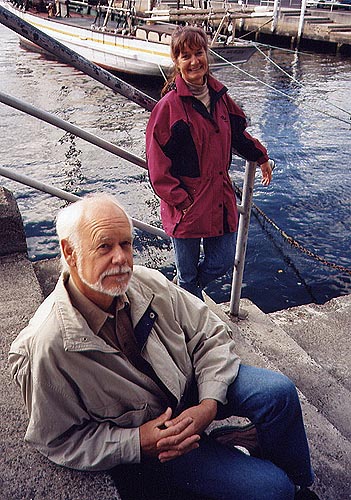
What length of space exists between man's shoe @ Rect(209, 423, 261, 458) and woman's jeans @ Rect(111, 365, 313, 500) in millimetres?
49

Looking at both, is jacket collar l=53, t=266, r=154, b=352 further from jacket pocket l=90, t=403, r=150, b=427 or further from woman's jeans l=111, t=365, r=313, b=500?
woman's jeans l=111, t=365, r=313, b=500

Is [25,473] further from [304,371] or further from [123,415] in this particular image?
[304,371]

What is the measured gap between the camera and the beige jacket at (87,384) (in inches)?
61.4

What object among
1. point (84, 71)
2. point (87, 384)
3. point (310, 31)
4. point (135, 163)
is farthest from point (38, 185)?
point (310, 31)

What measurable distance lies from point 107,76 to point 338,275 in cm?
505

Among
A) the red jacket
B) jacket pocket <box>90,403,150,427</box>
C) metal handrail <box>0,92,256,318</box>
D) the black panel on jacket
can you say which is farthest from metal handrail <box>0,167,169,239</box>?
jacket pocket <box>90,403,150,427</box>

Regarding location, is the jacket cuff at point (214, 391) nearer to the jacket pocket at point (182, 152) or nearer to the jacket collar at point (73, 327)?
the jacket collar at point (73, 327)

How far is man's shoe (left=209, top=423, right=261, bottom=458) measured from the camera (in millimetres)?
1933

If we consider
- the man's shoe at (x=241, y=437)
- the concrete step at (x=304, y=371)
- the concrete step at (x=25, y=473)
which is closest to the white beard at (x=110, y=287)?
the concrete step at (x=25, y=473)

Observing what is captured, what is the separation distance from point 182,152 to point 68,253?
1.13 m

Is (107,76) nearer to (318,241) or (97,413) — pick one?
(97,413)

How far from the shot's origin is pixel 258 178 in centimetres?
884

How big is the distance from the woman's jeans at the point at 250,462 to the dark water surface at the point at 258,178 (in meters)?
3.95

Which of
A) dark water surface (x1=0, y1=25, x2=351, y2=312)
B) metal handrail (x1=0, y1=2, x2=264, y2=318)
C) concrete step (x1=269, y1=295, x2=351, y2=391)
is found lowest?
dark water surface (x1=0, y1=25, x2=351, y2=312)
